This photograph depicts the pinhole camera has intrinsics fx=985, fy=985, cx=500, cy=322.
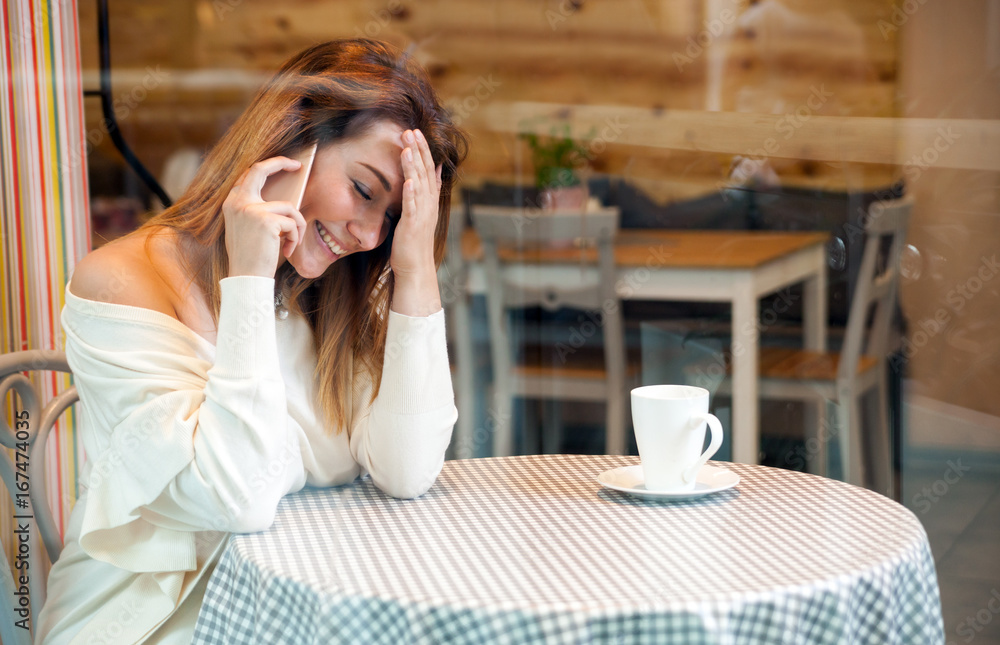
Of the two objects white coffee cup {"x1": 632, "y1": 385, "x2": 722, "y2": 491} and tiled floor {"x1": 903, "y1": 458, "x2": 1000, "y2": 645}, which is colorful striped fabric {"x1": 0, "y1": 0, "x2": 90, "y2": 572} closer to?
white coffee cup {"x1": 632, "y1": 385, "x2": 722, "y2": 491}

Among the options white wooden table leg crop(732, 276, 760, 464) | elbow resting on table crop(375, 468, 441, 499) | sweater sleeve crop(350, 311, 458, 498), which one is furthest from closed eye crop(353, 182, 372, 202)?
white wooden table leg crop(732, 276, 760, 464)

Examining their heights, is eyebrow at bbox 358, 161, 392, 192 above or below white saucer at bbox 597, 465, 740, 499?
above

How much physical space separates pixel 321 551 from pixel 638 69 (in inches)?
73.8

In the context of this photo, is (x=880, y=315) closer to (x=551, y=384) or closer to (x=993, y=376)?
(x=993, y=376)

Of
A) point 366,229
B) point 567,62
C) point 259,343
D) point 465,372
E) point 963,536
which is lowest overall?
point 963,536

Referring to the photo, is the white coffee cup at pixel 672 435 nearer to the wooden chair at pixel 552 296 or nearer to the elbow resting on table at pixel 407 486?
the elbow resting on table at pixel 407 486

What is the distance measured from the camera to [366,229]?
45.1 inches

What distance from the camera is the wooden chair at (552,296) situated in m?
2.52

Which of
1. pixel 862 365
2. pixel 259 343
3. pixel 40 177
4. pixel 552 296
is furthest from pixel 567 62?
pixel 259 343

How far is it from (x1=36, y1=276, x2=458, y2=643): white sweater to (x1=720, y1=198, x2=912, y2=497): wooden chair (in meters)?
1.44

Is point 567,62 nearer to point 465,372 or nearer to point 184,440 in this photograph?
point 465,372

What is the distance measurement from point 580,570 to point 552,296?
1853 mm

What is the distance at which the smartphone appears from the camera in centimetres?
108

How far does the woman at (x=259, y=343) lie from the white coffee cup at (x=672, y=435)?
231mm
